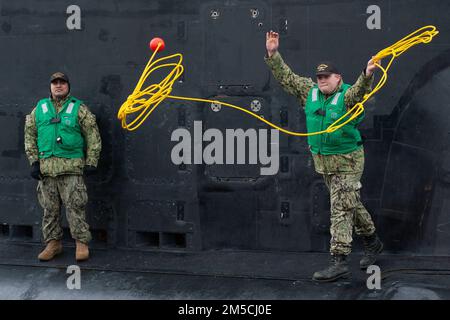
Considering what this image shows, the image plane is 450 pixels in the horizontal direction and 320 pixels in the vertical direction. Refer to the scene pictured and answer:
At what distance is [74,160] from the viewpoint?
566cm

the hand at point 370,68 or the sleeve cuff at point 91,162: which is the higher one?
the hand at point 370,68

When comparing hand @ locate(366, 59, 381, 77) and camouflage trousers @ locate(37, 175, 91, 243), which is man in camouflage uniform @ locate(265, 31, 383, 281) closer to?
hand @ locate(366, 59, 381, 77)

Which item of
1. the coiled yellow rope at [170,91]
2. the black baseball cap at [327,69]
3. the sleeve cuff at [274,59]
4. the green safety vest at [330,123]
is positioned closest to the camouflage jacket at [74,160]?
the coiled yellow rope at [170,91]

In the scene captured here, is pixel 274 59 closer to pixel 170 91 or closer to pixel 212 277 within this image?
pixel 170 91

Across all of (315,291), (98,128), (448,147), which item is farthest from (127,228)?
(448,147)

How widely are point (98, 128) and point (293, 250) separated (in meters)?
2.04

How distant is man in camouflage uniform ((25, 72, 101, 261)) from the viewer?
18.5ft

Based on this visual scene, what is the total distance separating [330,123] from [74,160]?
2.28m

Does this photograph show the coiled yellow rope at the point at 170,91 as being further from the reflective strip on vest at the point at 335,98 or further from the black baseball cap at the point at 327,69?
the black baseball cap at the point at 327,69

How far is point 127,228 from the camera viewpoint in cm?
581

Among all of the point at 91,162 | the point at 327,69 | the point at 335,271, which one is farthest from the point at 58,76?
the point at 335,271

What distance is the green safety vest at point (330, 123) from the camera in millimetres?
4762

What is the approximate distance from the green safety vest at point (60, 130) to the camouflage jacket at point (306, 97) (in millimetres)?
1827
